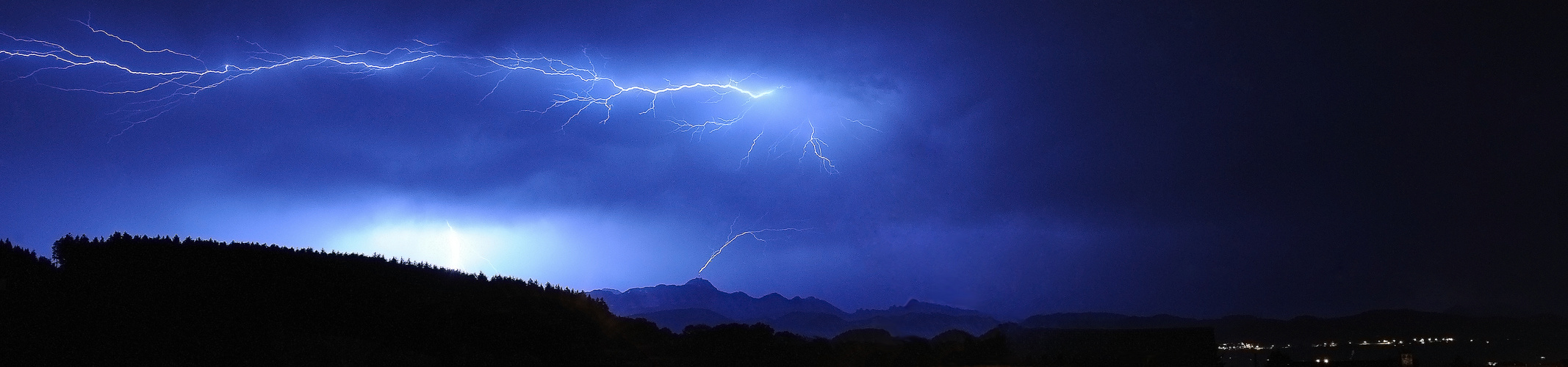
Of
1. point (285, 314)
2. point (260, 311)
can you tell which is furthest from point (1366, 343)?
point (260, 311)

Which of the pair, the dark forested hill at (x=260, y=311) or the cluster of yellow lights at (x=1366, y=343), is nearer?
the dark forested hill at (x=260, y=311)

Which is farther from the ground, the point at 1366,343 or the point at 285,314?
the point at 1366,343

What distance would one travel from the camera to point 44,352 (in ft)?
38.4

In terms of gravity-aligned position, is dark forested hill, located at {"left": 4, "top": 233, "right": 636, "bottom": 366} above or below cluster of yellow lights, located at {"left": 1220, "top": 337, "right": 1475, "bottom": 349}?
below

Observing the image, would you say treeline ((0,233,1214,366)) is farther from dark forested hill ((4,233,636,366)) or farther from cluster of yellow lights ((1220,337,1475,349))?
cluster of yellow lights ((1220,337,1475,349))

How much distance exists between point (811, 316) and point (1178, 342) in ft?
138

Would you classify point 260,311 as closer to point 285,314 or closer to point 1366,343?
point 285,314

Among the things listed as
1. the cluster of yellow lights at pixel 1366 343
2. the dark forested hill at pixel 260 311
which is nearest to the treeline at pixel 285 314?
the dark forested hill at pixel 260 311

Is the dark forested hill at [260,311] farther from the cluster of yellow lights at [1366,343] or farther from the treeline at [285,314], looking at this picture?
the cluster of yellow lights at [1366,343]

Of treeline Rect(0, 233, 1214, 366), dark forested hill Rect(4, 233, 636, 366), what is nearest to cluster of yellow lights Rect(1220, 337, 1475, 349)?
treeline Rect(0, 233, 1214, 366)

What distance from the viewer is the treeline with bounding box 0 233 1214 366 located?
1198cm

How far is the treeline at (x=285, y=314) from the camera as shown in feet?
39.3

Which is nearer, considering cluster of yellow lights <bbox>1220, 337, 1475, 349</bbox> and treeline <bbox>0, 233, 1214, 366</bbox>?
treeline <bbox>0, 233, 1214, 366</bbox>

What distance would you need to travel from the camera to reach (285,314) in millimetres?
13422
